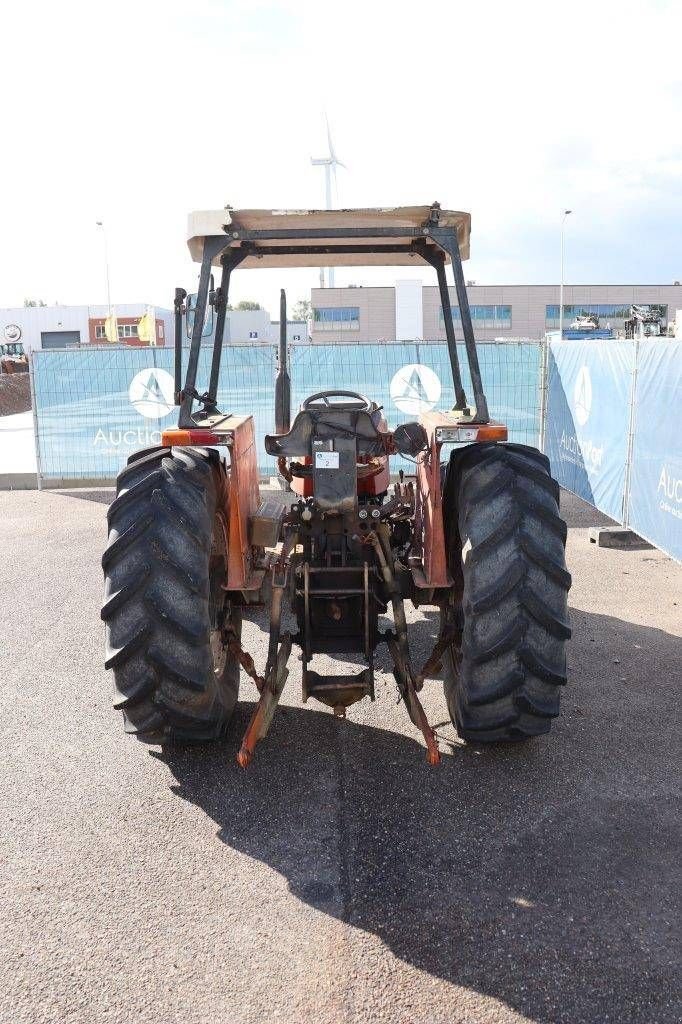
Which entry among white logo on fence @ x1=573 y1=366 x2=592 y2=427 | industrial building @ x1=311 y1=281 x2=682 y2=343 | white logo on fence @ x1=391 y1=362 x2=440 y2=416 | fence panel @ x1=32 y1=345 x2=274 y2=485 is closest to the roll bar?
white logo on fence @ x1=573 y1=366 x2=592 y2=427

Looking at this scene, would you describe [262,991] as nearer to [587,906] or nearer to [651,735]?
[587,906]

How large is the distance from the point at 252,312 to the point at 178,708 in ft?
208

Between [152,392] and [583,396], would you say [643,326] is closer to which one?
[583,396]

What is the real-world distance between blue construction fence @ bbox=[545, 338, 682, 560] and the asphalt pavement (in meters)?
2.86

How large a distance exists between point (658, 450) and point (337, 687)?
16.6 feet

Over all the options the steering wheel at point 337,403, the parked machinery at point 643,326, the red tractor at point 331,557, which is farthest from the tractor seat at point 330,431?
the parked machinery at point 643,326

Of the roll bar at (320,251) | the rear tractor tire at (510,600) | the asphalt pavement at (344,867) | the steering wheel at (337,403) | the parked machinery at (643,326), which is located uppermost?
the parked machinery at (643,326)

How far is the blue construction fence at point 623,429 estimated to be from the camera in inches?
300

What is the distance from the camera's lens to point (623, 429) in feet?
29.5

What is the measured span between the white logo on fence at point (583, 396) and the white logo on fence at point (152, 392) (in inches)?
217

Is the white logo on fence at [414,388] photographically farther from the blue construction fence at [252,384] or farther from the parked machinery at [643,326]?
the parked machinery at [643,326]

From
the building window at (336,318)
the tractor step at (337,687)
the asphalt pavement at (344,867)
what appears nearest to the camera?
the asphalt pavement at (344,867)

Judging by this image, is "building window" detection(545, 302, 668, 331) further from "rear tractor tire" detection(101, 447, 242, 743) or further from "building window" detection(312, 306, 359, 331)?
"rear tractor tire" detection(101, 447, 242, 743)

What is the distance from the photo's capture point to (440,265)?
17.0 ft
